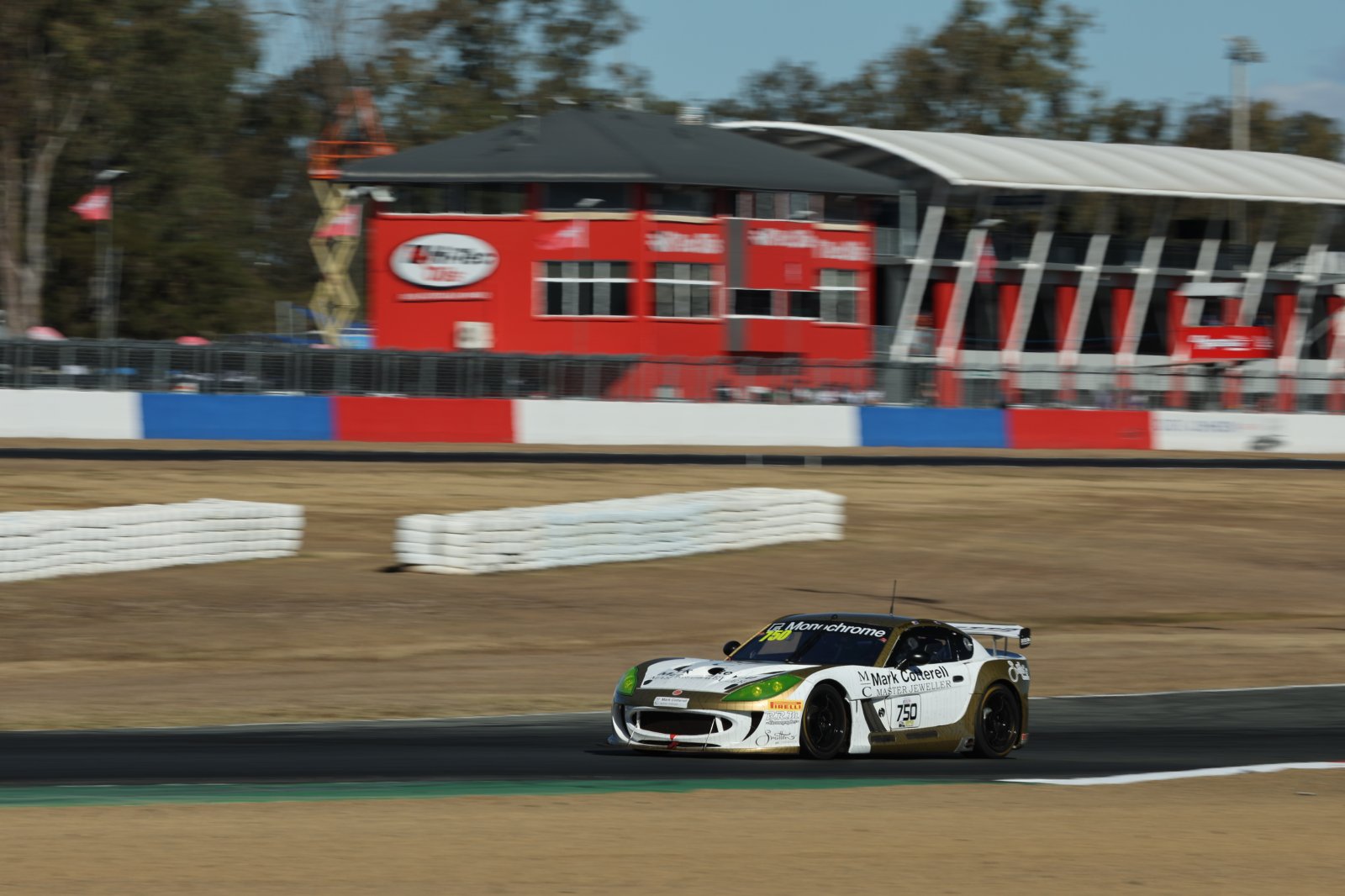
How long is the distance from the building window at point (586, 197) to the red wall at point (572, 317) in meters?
0.45

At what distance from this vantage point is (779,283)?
50688 millimetres

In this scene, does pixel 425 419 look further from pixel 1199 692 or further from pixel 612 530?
pixel 1199 692

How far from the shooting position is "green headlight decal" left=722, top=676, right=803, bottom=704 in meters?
10.8

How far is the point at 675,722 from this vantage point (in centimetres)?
1099

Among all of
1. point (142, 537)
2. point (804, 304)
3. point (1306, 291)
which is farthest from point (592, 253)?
point (1306, 291)

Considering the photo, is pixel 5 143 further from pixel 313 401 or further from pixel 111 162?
pixel 313 401

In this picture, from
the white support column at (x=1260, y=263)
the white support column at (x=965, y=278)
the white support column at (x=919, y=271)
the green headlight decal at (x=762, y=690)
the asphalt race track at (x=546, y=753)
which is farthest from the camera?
the white support column at (x=1260, y=263)

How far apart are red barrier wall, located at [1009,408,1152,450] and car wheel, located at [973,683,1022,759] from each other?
3169 centimetres

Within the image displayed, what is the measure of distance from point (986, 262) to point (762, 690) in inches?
1888

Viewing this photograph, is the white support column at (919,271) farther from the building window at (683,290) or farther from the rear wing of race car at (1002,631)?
the rear wing of race car at (1002,631)

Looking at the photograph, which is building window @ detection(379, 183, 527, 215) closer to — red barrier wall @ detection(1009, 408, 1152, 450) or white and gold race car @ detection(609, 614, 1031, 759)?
red barrier wall @ detection(1009, 408, 1152, 450)

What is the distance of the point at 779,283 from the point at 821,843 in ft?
141

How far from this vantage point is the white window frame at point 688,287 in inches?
1943

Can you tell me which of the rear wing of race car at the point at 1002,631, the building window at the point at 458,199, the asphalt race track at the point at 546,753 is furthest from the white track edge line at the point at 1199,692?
the building window at the point at 458,199
